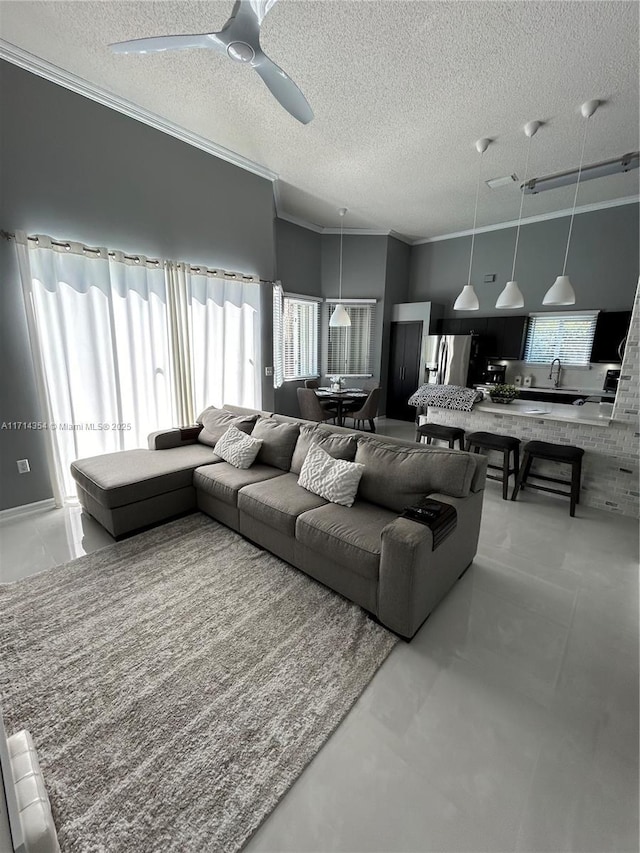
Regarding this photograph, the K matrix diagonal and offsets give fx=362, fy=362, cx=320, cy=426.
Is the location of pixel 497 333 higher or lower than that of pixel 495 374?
higher

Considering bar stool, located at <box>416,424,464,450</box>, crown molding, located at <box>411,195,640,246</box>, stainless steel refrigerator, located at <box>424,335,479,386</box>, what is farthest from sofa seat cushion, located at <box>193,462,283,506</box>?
crown molding, located at <box>411,195,640,246</box>

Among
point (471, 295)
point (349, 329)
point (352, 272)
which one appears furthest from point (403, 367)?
point (471, 295)

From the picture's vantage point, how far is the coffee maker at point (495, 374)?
20.3 feet

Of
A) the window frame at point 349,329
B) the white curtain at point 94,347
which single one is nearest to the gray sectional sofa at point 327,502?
the white curtain at point 94,347

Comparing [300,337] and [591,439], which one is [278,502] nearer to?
[591,439]

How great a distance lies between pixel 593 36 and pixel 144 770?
15.0 feet

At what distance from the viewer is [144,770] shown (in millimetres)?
1312

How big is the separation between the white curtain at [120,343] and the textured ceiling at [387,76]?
136cm

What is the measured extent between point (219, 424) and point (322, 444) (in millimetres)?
1307

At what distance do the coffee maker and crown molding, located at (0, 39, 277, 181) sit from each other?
4.63 meters

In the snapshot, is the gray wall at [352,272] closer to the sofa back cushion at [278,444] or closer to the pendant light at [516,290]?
the pendant light at [516,290]

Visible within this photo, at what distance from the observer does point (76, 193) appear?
310cm

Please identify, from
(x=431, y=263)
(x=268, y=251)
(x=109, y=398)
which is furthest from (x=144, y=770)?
(x=431, y=263)

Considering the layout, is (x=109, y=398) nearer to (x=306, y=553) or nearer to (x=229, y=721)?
(x=306, y=553)
